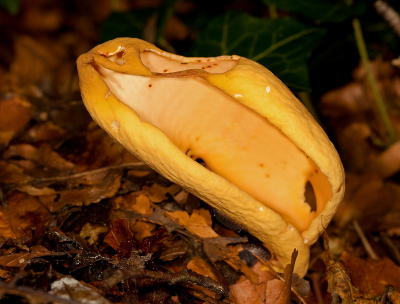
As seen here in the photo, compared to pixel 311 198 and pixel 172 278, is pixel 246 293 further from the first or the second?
pixel 311 198

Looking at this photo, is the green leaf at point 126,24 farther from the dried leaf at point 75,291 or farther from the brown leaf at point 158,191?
the dried leaf at point 75,291

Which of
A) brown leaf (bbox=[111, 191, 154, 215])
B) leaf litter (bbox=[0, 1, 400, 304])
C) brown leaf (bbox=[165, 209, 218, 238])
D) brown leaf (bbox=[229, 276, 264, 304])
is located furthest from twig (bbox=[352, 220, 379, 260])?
brown leaf (bbox=[111, 191, 154, 215])

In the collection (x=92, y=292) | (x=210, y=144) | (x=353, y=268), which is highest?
(x=210, y=144)

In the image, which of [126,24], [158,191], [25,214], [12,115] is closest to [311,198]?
[158,191]

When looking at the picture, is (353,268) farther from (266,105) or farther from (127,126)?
(127,126)

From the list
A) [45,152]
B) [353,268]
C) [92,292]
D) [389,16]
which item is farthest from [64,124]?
[389,16]
